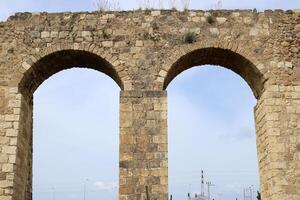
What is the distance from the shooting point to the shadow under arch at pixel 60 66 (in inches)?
460

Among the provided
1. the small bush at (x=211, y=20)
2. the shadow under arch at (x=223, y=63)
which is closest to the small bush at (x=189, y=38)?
the shadow under arch at (x=223, y=63)

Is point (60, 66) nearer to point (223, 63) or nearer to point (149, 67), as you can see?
point (149, 67)

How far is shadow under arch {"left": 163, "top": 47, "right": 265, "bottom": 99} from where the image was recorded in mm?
11680

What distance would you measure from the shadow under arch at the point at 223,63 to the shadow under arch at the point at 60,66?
1543 millimetres

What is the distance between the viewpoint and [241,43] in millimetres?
11688

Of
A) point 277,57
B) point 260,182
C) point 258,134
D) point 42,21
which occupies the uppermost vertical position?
point 42,21

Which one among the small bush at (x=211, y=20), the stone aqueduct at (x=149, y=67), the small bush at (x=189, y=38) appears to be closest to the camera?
the stone aqueduct at (x=149, y=67)

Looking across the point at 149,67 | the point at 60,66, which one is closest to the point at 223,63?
the point at 149,67

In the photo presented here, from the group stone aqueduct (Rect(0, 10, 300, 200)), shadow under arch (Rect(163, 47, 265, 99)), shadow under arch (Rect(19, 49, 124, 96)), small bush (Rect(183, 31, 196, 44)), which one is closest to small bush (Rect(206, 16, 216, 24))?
stone aqueduct (Rect(0, 10, 300, 200))

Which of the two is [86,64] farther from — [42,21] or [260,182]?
[260,182]

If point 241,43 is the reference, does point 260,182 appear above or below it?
below

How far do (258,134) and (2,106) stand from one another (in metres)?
6.41

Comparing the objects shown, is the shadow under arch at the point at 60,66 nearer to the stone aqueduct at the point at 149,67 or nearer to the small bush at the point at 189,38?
the stone aqueduct at the point at 149,67

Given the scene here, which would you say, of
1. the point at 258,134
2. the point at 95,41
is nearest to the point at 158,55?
the point at 95,41
